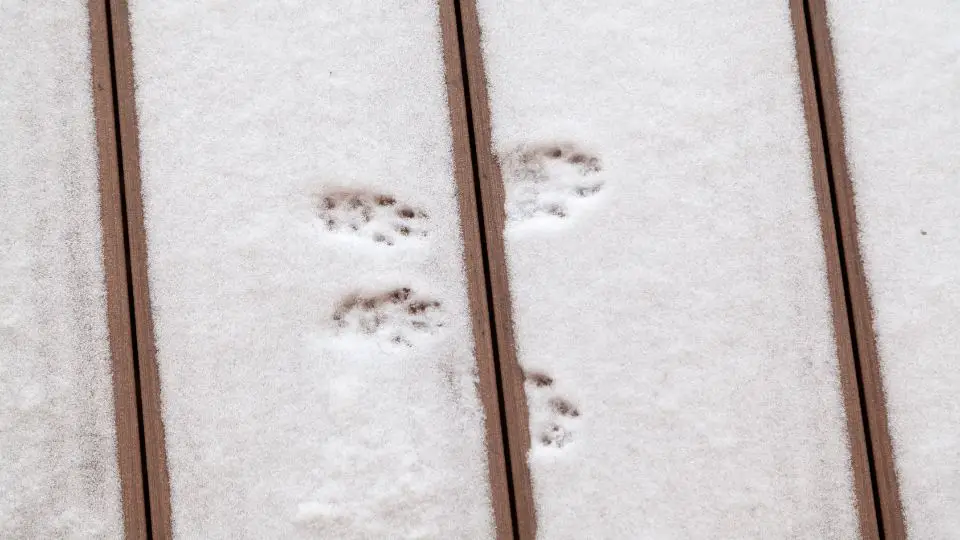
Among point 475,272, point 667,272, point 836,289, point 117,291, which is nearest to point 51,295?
point 117,291

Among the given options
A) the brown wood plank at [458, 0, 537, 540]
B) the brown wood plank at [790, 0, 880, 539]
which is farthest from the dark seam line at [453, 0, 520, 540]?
the brown wood plank at [790, 0, 880, 539]

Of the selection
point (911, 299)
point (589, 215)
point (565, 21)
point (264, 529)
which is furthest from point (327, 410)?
point (911, 299)

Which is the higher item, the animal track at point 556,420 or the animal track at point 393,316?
the animal track at point 393,316

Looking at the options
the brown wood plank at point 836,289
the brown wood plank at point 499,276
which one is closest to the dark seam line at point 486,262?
the brown wood plank at point 499,276

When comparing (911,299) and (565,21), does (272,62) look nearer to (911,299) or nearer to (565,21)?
(565,21)

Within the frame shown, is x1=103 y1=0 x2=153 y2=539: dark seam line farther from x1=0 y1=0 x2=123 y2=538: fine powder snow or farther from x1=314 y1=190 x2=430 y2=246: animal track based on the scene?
x1=314 y1=190 x2=430 y2=246: animal track

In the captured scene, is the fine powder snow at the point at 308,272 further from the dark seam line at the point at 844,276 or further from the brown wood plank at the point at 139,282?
the dark seam line at the point at 844,276
